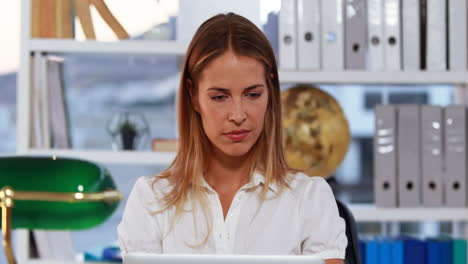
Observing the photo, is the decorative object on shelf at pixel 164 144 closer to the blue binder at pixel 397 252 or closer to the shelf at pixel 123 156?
the shelf at pixel 123 156

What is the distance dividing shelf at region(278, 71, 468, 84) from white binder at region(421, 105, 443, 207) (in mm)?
95

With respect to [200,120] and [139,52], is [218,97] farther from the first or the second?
[139,52]

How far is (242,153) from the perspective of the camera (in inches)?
48.9

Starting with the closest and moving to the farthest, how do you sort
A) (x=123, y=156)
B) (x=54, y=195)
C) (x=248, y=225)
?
1. (x=54, y=195)
2. (x=248, y=225)
3. (x=123, y=156)

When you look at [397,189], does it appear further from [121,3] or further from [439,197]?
[121,3]

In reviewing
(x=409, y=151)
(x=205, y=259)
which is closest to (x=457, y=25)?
(x=409, y=151)

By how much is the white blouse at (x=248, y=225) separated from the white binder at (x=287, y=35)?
87 cm

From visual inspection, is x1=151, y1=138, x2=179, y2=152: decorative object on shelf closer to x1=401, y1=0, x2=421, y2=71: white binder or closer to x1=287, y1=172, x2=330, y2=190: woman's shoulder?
x1=401, y1=0, x2=421, y2=71: white binder

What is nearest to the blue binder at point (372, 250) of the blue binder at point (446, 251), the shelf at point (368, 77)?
the blue binder at point (446, 251)

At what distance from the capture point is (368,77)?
2156 mm

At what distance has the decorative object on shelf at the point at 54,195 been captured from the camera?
538 mm

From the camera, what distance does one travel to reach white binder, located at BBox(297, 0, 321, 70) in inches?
84.2

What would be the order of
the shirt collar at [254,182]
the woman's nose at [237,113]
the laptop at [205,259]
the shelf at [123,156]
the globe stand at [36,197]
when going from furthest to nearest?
the shelf at [123,156], the shirt collar at [254,182], the woman's nose at [237,113], the laptop at [205,259], the globe stand at [36,197]

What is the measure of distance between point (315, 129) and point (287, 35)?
0.35m
